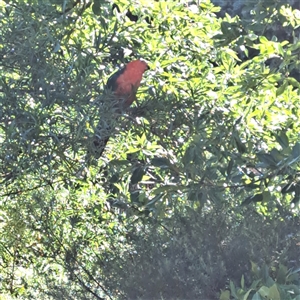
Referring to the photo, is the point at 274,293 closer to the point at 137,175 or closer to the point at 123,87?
the point at 137,175

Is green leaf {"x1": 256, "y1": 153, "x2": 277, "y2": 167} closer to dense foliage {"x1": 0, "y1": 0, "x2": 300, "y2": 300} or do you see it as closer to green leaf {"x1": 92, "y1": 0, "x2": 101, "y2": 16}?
dense foliage {"x1": 0, "y1": 0, "x2": 300, "y2": 300}

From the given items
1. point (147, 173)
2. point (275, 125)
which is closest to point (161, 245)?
point (147, 173)

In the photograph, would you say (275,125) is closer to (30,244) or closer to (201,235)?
(201,235)

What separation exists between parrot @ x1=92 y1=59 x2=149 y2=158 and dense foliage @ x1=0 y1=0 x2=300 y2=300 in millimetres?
44

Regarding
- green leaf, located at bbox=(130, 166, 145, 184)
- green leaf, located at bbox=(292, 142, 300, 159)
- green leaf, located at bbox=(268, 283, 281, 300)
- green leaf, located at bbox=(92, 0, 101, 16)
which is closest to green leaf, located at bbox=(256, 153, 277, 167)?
green leaf, located at bbox=(292, 142, 300, 159)

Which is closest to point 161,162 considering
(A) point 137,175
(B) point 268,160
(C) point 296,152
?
(A) point 137,175

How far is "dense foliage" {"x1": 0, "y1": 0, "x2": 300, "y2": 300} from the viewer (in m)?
1.85

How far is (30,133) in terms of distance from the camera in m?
1.81

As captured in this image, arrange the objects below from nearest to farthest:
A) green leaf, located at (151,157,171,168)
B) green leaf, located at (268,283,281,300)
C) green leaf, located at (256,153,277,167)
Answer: green leaf, located at (268,283,281,300) < green leaf, located at (256,153,277,167) < green leaf, located at (151,157,171,168)

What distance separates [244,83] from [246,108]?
18cm

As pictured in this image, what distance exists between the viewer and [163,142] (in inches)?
97.3

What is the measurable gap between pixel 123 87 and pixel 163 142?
0.37 meters

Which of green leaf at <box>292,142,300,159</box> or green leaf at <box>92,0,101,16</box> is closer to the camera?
green leaf at <box>292,142,300,159</box>

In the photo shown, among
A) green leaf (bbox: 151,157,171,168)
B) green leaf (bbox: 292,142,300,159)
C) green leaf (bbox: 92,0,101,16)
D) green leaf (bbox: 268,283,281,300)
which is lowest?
green leaf (bbox: 268,283,281,300)
